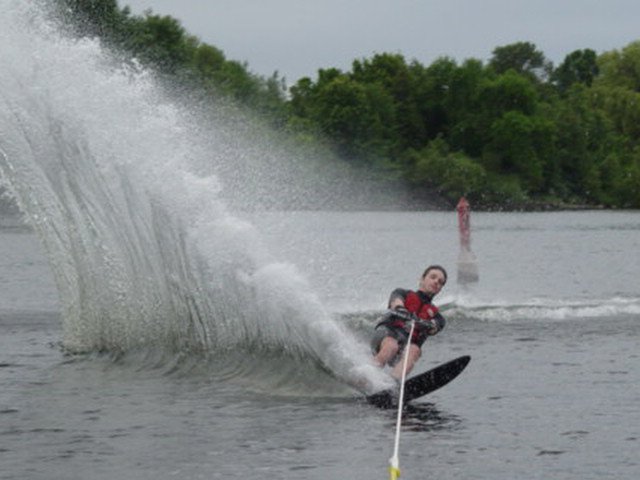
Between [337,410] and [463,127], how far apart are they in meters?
137

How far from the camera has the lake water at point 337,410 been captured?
44.4 ft

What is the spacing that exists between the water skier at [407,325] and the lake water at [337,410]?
0.64 m

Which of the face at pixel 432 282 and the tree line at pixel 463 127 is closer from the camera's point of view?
the face at pixel 432 282

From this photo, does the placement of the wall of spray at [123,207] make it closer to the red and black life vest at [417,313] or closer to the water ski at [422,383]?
Answer: the red and black life vest at [417,313]

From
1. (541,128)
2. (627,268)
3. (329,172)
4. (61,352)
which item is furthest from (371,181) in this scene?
(61,352)

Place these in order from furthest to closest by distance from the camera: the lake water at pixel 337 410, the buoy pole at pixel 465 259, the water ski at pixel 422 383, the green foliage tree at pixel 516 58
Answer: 1. the green foliage tree at pixel 516 58
2. the buoy pole at pixel 465 259
3. the water ski at pixel 422 383
4. the lake water at pixel 337 410

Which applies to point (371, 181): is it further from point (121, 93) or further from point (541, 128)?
point (121, 93)

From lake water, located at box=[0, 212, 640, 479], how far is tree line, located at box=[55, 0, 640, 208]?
9577 centimetres

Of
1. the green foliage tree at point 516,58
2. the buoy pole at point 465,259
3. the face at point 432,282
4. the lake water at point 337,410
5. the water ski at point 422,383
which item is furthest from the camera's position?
the green foliage tree at point 516,58

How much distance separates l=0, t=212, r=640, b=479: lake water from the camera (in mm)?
13539

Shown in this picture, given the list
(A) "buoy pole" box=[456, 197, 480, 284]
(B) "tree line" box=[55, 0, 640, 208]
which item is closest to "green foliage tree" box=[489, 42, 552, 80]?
(B) "tree line" box=[55, 0, 640, 208]

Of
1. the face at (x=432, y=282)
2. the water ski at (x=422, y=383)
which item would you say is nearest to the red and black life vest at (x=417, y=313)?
the face at (x=432, y=282)

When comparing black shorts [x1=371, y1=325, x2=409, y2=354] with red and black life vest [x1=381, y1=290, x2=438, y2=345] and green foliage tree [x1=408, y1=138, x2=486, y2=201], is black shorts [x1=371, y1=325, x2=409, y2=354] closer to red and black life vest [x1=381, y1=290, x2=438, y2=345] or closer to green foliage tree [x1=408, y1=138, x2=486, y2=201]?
red and black life vest [x1=381, y1=290, x2=438, y2=345]

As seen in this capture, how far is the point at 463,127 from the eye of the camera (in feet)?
499
